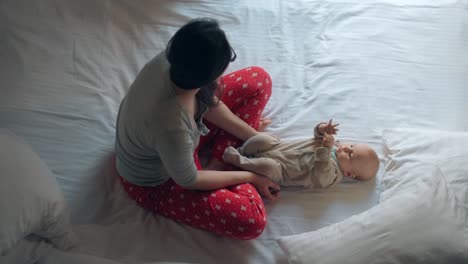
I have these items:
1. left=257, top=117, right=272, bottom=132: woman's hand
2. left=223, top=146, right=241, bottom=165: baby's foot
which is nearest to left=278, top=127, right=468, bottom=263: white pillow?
left=223, top=146, right=241, bottom=165: baby's foot

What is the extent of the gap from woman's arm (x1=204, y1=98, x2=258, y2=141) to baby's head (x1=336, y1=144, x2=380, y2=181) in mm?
256

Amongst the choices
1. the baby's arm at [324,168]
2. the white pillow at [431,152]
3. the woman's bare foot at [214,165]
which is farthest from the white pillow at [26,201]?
the white pillow at [431,152]

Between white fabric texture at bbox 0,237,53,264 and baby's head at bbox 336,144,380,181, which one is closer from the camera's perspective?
white fabric texture at bbox 0,237,53,264

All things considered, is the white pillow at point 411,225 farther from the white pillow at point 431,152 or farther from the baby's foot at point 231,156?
the baby's foot at point 231,156

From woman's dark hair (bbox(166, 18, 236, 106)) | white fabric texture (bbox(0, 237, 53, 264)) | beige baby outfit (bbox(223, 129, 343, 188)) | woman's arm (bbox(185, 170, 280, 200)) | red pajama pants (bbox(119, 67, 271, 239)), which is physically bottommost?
white fabric texture (bbox(0, 237, 53, 264))

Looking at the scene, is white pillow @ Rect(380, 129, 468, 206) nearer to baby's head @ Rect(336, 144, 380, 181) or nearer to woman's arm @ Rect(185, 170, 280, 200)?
baby's head @ Rect(336, 144, 380, 181)

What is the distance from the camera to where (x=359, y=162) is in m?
1.27

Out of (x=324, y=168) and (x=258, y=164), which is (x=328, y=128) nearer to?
(x=324, y=168)

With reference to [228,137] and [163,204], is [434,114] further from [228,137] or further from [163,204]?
[163,204]

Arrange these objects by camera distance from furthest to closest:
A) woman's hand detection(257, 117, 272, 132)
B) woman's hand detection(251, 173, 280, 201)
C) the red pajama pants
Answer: woman's hand detection(257, 117, 272, 132) → woman's hand detection(251, 173, 280, 201) → the red pajama pants

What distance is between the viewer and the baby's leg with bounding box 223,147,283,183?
4.12 feet

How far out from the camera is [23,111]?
1.32 meters

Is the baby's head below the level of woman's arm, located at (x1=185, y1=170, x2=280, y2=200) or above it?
above

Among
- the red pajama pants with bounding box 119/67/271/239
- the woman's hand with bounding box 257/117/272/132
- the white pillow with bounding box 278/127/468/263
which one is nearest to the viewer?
the white pillow with bounding box 278/127/468/263
